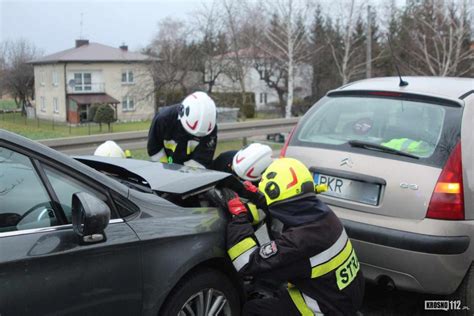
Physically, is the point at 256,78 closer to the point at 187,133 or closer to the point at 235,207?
the point at 187,133

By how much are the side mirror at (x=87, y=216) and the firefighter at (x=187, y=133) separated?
7.44 feet

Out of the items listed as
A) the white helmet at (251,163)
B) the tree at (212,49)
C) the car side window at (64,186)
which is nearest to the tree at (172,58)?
the tree at (212,49)

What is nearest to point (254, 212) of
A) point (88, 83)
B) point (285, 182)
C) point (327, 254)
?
point (285, 182)

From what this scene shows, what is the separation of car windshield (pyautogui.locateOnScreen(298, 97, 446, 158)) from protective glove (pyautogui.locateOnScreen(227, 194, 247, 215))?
1241mm

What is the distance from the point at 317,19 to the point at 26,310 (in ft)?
166

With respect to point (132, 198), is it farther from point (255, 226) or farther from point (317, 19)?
point (317, 19)

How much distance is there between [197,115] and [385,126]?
159 centimetres

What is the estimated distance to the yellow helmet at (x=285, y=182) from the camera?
265 centimetres

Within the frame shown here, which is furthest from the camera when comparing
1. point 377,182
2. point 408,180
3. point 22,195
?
point 377,182

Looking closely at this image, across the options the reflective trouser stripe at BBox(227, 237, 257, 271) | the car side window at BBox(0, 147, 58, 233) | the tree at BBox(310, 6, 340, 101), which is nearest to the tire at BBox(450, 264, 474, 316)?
the reflective trouser stripe at BBox(227, 237, 257, 271)

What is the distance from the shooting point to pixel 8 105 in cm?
517

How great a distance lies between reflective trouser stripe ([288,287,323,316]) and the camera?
2.70m

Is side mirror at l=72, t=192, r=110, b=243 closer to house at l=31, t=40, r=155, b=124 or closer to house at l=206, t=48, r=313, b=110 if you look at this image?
house at l=31, t=40, r=155, b=124

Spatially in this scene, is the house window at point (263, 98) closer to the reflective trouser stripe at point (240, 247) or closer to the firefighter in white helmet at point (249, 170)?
the firefighter in white helmet at point (249, 170)
